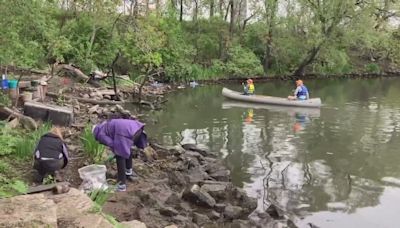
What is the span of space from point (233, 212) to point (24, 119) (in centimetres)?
564

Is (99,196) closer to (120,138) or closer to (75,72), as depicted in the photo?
(120,138)

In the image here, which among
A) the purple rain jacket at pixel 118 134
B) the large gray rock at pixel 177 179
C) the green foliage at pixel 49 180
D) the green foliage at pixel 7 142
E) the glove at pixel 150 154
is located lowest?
the large gray rock at pixel 177 179

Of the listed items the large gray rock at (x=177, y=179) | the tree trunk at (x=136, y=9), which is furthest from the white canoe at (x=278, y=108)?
the large gray rock at (x=177, y=179)

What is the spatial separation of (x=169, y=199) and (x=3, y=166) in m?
2.89

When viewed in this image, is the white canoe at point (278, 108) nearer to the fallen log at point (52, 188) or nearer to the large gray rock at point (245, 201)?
the large gray rock at point (245, 201)

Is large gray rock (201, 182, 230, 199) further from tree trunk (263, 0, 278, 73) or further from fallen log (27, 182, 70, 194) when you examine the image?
tree trunk (263, 0, 278, 73)

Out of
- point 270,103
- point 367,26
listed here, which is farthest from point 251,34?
point 270,103

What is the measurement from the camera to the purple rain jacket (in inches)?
353

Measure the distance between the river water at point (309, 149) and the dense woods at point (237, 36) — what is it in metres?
5.78

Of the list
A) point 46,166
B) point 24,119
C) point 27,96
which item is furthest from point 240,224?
point 27,96

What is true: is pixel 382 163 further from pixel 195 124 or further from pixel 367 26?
pixel 367 26

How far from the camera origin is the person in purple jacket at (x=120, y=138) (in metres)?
8.96

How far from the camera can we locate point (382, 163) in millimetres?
13102

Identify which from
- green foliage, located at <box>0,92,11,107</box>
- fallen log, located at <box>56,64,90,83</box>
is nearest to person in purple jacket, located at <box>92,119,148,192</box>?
green foliage, located at <box>0,92,11,107</box>
